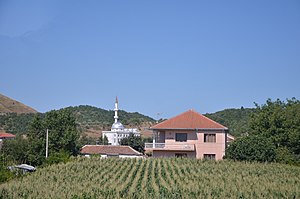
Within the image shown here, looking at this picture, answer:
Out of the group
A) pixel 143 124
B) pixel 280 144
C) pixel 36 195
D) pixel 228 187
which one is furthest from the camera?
pixel 143 124

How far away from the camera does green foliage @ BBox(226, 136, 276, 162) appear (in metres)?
36.7

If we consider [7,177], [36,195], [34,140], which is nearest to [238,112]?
[34,140]

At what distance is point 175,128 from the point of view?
41281 millimetres

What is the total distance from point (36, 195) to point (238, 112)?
79912 millimetres

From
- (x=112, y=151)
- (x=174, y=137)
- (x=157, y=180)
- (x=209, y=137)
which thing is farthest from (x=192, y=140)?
(x=112, y=151)

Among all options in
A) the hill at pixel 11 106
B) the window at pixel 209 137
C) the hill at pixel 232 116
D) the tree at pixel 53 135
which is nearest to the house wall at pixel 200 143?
the window at pixel 209 137

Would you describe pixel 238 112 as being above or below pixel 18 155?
above

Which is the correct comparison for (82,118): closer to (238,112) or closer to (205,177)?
(238,112)

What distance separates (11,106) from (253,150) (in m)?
80.7

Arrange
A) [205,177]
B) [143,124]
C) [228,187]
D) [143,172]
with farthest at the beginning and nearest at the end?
1. [143,124]
2. [143,172]
3. [205,177]
4. [228,187]

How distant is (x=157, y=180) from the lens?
26266mm

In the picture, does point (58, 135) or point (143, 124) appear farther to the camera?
point (143, 124)

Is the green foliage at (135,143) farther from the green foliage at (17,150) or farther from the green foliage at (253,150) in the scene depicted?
the green foliage at (253,150)

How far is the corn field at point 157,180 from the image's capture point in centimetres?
1905
